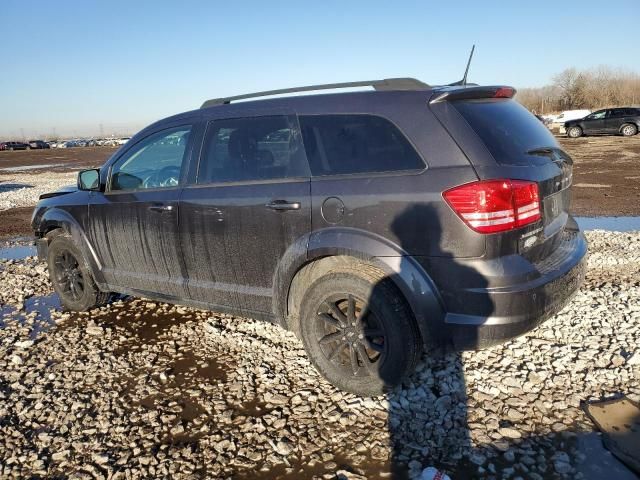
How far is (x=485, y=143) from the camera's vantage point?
9.09 feet

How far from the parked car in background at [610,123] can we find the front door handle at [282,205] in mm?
29157

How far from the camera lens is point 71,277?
503 centimetres

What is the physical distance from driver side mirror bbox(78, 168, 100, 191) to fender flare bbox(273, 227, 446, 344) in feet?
8.04

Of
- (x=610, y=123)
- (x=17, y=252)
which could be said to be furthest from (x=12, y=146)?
(x=610, y=123)

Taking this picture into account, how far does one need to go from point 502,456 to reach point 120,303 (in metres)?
4.25

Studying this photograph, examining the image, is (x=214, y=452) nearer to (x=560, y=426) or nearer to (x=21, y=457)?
(x=21, y=457)

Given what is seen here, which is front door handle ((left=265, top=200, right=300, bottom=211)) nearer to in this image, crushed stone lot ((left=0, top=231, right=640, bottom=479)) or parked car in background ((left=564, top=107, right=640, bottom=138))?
crushed stone lot ((left=0, top=231, right=640, bottom=479))

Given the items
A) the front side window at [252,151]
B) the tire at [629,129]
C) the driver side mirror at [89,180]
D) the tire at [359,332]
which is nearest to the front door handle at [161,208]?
the front side window at [252,151]

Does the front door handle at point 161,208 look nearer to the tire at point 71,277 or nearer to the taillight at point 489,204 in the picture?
the tire at point 71,277

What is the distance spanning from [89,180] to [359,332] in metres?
3.15

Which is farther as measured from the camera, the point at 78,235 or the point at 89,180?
the point at 78,235

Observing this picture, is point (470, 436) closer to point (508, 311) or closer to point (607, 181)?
point (508, 311)

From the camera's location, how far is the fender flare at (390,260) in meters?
2.77

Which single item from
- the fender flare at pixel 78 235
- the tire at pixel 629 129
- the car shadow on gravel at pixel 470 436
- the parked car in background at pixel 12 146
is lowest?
the car shadow on gravel at pixel 470 436
